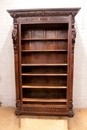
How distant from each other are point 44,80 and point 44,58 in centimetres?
46

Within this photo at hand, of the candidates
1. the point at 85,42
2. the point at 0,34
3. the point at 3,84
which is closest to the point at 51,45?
the point at 85,42

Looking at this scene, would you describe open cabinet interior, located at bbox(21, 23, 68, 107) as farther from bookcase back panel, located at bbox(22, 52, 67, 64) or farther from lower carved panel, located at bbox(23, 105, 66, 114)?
lower carved panel, located at bbox(23, 105, 66, 114)

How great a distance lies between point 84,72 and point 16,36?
1.56 metres

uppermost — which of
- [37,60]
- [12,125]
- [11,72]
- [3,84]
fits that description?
[37,60]

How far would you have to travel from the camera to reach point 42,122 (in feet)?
7.80

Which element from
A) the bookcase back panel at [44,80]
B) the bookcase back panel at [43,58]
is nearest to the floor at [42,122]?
the bookcase back panel at [44,80]

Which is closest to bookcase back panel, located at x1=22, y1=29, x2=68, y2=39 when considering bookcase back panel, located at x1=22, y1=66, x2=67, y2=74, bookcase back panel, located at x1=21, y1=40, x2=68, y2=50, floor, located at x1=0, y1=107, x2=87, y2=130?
bookcase back panel, located at x1=21, y1=40, x2=68, y2=50

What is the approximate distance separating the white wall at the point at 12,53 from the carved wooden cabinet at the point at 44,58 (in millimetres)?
309

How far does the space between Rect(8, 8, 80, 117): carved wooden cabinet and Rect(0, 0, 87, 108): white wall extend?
31cm

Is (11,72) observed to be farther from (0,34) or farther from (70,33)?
(70,33)

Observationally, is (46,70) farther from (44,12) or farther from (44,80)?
(44,12)

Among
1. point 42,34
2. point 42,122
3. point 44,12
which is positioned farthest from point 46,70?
point 44,12

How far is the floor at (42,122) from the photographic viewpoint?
7.34ft

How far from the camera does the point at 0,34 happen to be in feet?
9.49
